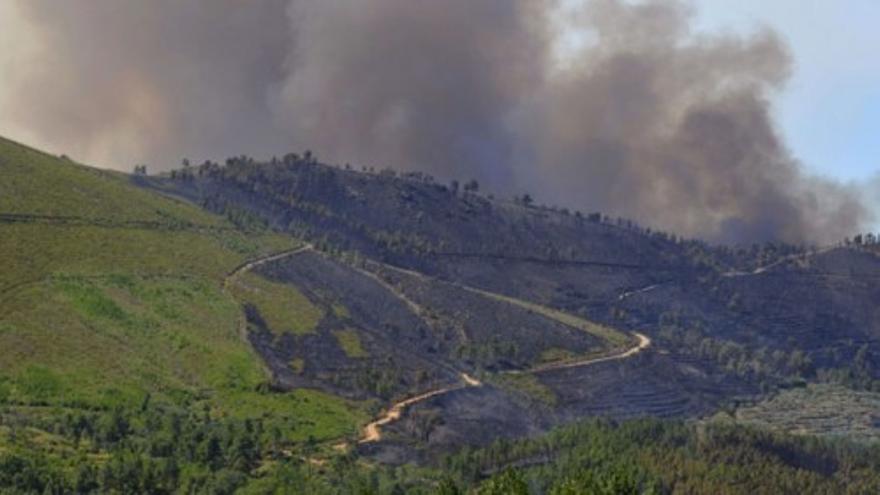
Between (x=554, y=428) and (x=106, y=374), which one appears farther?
(x=554, y=428)

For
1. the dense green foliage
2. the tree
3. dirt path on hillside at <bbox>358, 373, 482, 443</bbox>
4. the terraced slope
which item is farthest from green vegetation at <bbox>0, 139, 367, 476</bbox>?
the tree

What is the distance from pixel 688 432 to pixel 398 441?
45.1 metres

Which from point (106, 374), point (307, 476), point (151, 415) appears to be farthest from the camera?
point (106, 374)

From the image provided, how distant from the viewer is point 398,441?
167750 millimetres

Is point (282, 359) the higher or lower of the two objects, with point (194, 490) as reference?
higher

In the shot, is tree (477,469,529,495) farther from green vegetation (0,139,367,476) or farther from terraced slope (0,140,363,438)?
terraced slope (0,140,363,438)

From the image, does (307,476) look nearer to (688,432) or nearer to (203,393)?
(203,393)

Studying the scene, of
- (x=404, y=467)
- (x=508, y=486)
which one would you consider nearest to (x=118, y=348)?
(x=404, y=467)

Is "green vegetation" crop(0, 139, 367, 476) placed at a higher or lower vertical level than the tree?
higher

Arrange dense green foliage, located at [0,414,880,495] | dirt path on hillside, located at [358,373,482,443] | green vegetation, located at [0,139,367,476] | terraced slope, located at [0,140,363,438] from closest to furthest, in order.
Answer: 1. dense green foliage, located at [0,414,880,495]
2. green vegetation, located at [0,139,367,476]
3. terraced slope, located at [0,140,363,438]
4. dirt path on hillside, located at [358,373,482,443]

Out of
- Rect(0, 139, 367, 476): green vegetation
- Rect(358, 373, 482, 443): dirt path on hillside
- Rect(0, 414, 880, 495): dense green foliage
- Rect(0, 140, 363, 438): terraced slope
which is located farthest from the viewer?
Rect(358, 373, 482, 443): dirt path on hillside

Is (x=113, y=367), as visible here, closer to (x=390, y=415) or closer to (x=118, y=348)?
(x=118, y=348)

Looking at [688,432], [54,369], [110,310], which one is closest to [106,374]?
[54,369]

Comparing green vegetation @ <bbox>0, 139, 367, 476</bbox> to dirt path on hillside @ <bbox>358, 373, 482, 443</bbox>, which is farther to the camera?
dirt path on hillside @ <bbox>358, 373, 482, 443</bbox>
